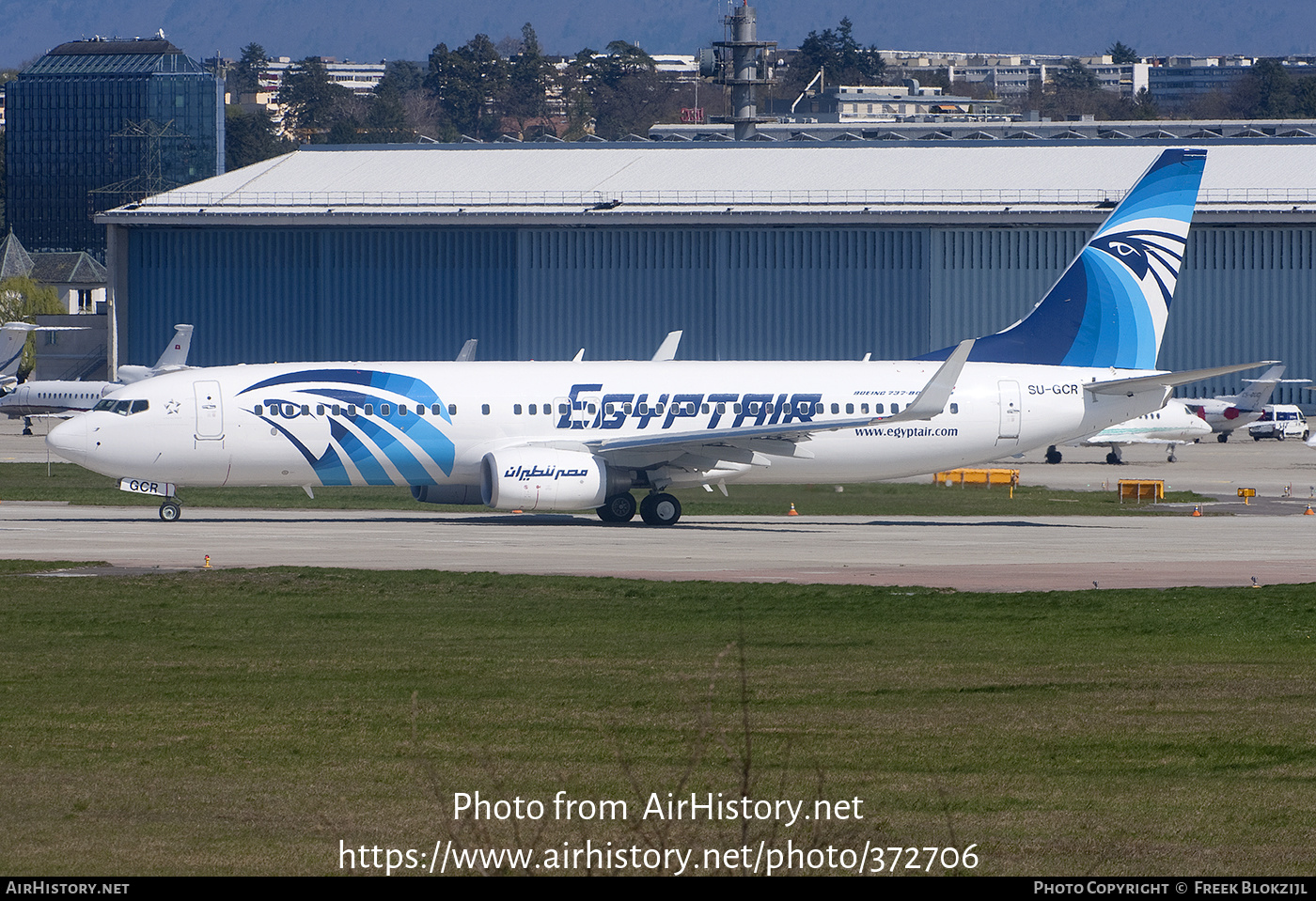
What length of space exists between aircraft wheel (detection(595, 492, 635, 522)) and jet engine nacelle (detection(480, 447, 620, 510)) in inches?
54.5

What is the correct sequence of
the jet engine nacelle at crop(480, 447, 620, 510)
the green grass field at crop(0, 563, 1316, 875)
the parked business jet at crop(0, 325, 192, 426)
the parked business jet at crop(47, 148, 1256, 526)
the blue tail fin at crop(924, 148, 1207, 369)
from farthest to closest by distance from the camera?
the parked business jet at crop(0, 325, 192, 426) < the blue tail fin at crop(924, 148, 1207, 369) < the parked business jet at crop(47, 148, 1256, 526) < the jet engine nacelle at crop(480, 447, 620, 510) < the green grass field at crop(0, 563, 1316, 875)

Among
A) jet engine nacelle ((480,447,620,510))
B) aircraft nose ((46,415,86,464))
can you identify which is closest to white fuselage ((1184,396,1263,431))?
jet engine nacelle ((480,447,620,510))

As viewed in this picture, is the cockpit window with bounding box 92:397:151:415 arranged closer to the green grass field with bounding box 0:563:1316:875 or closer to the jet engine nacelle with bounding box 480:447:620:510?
the jet engine nacelle with bounding box 480:447:620:510

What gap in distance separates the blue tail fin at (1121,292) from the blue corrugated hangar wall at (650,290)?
44885 mm

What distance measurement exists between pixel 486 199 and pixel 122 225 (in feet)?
69.4

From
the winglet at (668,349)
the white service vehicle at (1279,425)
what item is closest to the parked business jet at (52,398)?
the winglet at (668,349)

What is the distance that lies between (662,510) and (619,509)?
1.17 meters

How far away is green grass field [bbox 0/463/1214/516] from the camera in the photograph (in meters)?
47.8

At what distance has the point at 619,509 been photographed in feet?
144

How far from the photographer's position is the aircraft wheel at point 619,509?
1720 inches

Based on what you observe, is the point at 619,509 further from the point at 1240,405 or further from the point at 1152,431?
the point at 1240,405

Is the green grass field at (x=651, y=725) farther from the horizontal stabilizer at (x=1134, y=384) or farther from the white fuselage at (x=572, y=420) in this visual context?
the horizontal stabilizer at (x=1134, y=384)

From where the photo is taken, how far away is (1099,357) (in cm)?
4641

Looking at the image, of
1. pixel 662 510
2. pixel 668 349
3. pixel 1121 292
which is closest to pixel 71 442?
pixel 662 510
